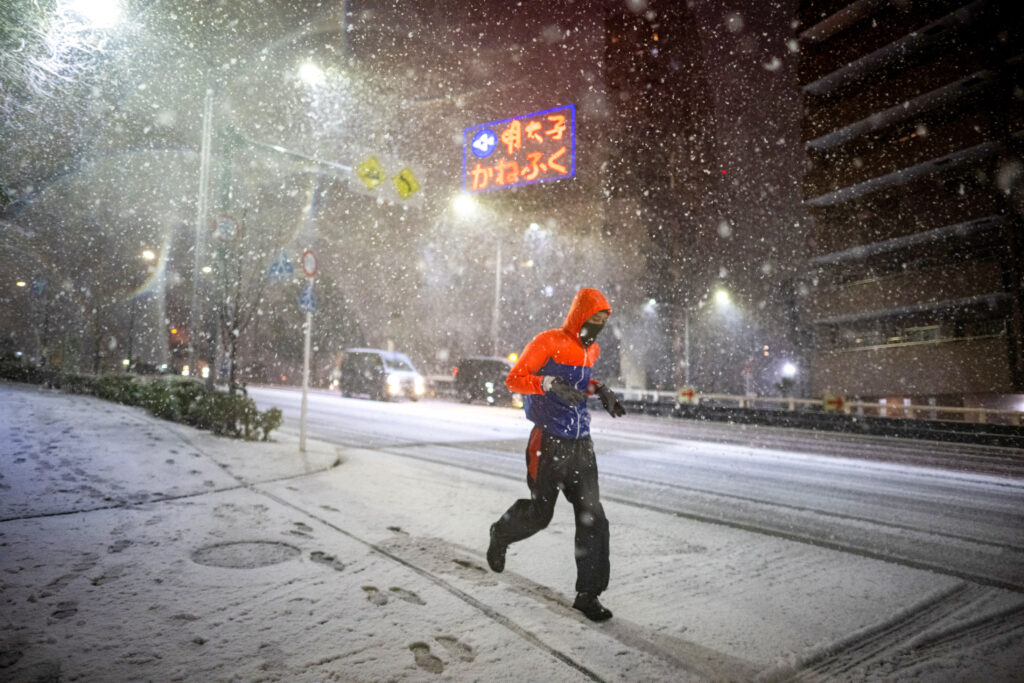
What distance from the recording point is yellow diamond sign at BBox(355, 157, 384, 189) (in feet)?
37.7

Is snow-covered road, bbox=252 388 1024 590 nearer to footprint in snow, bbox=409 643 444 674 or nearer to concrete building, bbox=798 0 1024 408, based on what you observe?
footprint in snow, bbox=409 643 444 674

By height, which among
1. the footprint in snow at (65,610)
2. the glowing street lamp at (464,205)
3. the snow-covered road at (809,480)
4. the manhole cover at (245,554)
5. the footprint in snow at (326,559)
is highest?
the glowing street lamp at (464,205)

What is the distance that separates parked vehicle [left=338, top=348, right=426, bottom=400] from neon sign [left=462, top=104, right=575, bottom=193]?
11453 millimetres

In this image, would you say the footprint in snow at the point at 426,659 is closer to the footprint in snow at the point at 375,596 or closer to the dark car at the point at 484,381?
the footprint in snow at the point at 375,596

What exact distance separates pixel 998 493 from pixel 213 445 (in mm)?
11138

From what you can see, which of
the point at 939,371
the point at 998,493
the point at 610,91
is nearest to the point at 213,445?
the point at 998,493

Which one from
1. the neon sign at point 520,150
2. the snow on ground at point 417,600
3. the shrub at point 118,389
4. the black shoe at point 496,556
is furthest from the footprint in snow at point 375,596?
the shrub at point 118,389

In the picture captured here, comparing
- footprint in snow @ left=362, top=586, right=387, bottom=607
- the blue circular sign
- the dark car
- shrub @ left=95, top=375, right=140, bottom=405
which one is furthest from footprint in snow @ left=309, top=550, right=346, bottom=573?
the dark car

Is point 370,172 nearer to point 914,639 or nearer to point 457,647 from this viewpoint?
point 457,647

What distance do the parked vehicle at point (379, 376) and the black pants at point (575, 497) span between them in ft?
69.7

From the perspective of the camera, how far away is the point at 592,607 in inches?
126

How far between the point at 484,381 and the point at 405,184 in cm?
1450

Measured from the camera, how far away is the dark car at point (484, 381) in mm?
24672

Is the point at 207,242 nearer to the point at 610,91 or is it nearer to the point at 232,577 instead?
the point at 232,577
